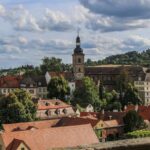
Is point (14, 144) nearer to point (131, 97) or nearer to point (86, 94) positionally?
point (86, 94)

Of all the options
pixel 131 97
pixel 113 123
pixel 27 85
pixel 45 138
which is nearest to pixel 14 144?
pixel 45 138

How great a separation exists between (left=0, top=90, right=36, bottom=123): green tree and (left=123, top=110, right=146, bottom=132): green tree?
1090 cm

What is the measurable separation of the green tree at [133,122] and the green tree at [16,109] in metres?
10.9

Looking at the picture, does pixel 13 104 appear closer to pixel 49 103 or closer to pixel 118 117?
pixel 49 103

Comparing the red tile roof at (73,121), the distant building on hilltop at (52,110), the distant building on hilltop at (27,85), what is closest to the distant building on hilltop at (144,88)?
the distant building on hilltop at (27,85)

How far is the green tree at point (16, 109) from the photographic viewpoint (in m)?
50.5

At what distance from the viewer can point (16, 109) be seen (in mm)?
50500

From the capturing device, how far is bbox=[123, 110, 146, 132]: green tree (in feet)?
155

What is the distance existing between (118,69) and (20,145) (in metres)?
66.0

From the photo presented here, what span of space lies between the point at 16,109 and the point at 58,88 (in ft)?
81.9

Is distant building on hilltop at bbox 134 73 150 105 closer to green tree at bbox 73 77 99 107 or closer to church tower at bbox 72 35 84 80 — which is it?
church tower at bbox 72 35 84 80

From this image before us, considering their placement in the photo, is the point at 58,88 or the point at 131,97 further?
the point at 58,88

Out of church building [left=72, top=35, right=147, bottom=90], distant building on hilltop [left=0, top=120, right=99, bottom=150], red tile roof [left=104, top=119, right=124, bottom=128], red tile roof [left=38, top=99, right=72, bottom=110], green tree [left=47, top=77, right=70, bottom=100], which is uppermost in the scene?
church building [left=72, top=35, right=147, bottom=90]

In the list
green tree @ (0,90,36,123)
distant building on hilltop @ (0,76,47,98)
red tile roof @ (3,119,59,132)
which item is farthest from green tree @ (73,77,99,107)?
red tile roof @ (3,119,59,132)
